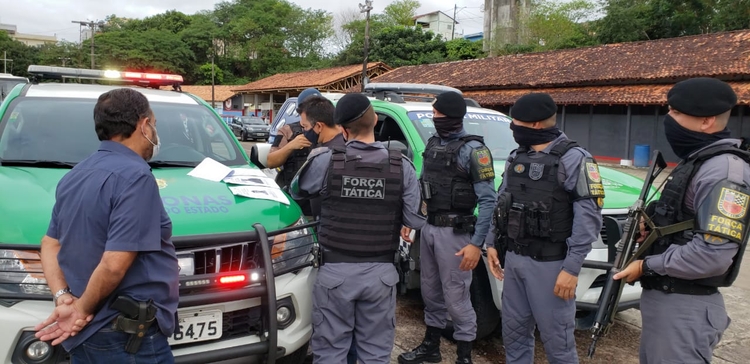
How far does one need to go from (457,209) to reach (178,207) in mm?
1651

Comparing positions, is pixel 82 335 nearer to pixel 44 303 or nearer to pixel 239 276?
pixel 44 303

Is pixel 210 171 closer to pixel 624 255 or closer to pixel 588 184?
pixel 588 184

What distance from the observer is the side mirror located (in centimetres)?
399

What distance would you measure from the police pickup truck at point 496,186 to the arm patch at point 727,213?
1166 millimetres

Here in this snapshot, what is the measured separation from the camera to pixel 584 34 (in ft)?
131

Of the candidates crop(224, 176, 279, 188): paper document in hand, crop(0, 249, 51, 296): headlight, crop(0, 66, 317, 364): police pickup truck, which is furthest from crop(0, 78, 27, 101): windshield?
crop(0, 249, 51, 296): headlight

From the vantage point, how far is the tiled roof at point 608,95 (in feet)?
62.7

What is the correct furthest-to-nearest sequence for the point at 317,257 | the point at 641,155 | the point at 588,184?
1. the point at 641,155
2. the point at 317,257
3. the point at 588,184

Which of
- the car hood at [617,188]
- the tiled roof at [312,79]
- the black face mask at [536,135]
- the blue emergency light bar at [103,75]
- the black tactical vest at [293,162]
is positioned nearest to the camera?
the black face mask at [536,135]

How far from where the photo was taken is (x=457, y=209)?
11.5ft

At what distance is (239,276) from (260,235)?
0.21m

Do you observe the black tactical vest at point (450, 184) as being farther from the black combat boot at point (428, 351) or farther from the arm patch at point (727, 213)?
the arm patch at point (727, 213)

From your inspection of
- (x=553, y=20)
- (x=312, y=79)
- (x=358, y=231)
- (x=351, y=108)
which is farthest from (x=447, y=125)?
(x=553, y=20)

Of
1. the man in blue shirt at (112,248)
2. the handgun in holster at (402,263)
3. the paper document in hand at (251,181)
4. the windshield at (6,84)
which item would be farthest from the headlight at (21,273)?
the windshield at (6,84)
